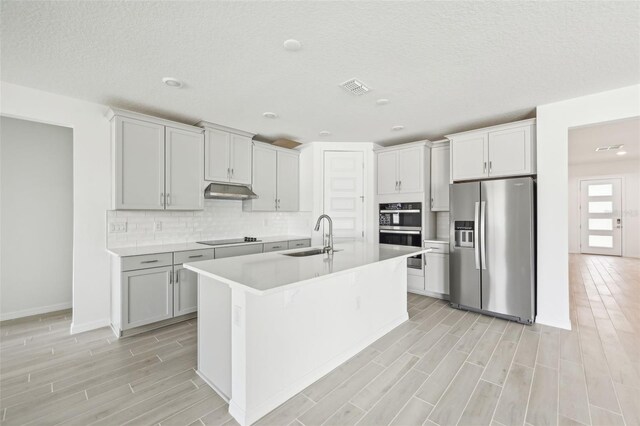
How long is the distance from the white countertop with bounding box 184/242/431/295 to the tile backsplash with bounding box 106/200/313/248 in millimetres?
1905

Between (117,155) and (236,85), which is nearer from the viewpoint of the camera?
(236,85)

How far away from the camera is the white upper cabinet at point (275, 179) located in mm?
4426

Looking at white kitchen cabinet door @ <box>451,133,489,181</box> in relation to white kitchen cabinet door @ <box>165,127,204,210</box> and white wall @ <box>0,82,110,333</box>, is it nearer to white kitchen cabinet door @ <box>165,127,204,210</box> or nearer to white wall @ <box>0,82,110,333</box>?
white kitchen cabinet door @ <box>165,127,204,210</box>

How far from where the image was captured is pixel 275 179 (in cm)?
468

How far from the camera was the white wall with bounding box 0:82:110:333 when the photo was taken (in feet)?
9.93

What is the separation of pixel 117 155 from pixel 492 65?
3782 mm

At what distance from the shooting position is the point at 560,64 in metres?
2.33

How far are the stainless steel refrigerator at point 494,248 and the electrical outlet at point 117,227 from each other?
4.14 m

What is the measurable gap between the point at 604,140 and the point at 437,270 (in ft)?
14.2

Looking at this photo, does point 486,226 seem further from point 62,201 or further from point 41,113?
point 62,201

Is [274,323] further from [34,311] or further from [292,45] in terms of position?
[34,311]

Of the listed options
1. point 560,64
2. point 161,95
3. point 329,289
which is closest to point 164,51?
point 161,95

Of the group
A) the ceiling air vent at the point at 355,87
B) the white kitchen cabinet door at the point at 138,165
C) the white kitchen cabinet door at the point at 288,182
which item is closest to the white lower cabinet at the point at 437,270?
the white kitchen cabinet door at the point at 288,182

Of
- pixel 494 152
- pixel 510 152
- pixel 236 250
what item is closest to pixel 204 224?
pixel 236 250
